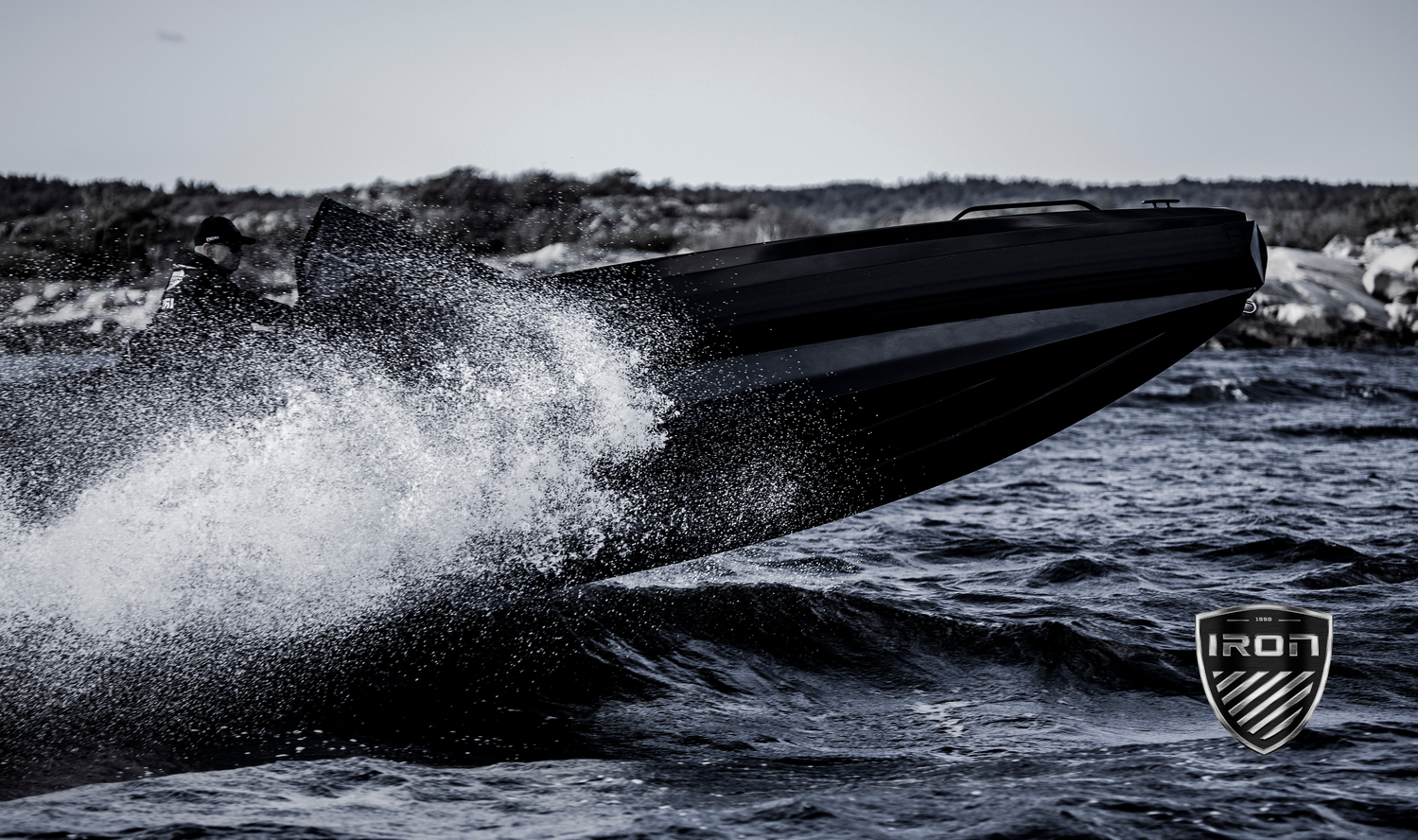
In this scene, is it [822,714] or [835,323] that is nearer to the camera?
[822,714]

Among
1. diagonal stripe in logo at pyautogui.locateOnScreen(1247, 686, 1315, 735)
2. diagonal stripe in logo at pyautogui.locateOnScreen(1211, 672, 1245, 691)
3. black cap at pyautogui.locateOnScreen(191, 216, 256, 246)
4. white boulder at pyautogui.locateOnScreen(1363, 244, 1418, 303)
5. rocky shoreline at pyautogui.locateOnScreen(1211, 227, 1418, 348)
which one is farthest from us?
white boulder at pyautogui.locateOnScreen(1363, 244, 1418, 303)

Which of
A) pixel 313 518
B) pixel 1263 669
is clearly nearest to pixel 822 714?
pixel 1263 669

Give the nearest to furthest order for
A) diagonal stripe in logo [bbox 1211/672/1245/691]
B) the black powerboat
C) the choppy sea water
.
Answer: the choppy sea water
diagonal stripe in logo [bbox 1211/672/1245/691]
the black powerboat

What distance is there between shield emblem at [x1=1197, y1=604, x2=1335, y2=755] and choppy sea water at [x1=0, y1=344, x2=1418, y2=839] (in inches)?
4.0

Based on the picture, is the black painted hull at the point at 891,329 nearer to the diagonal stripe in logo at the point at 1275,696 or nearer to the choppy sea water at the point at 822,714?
the choppy sea water at the point at 822,714

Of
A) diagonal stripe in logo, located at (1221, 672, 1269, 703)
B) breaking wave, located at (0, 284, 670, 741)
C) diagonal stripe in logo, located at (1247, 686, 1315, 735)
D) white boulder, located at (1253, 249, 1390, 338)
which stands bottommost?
diagonal stripe in logo, located at (1247, 686, 1315, 735)

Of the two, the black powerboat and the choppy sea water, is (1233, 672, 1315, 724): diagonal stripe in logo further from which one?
the black powerboat

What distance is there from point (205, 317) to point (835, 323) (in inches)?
103

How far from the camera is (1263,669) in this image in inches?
130

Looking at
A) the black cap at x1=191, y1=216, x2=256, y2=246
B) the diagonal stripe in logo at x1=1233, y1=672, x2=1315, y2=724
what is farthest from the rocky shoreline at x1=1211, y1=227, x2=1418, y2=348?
the black cap at x1=191, y1=216, x2=256, y2=246

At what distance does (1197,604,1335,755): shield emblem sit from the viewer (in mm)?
3090

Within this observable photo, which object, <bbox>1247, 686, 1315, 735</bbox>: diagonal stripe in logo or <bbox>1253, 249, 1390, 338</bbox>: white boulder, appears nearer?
<bbox>1247, 686, 1315, 735</bbox>: diagonal stripe in logo

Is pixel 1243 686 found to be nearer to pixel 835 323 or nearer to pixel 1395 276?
pixel 835 323

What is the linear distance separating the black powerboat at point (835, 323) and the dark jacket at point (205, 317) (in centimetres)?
22
